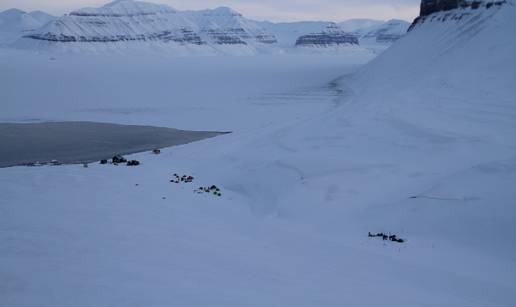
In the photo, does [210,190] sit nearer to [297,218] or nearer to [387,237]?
[297,218]

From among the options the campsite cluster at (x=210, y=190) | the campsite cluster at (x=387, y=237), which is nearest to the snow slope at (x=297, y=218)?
the campsite cluster at (x=387, y=237)

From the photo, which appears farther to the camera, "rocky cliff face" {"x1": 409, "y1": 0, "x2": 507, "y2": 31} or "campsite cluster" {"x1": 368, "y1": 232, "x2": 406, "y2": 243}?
"rocky cliff face" {"x1": 409, "y1": 0, "x2": 507, "y2": 31}

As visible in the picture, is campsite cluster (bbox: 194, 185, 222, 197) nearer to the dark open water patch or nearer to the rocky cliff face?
the dark open water patch

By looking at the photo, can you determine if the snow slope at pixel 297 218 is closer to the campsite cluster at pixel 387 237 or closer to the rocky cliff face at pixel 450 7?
the campsite cluster at pixel 387 237

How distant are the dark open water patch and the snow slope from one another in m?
2.89

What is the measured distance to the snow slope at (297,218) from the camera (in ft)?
20.7

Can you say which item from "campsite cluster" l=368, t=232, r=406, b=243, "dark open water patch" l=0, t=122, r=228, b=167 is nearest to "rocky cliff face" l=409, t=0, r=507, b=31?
"dark open water patch" l=0, t=122, r=228, b=167

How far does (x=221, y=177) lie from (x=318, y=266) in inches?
328

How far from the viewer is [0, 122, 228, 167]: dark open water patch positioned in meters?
19.9

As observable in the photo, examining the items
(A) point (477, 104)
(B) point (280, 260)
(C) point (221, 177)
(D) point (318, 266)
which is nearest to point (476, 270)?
(D) point (318, 266)

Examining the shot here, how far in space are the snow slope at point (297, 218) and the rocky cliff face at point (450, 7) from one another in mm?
22697

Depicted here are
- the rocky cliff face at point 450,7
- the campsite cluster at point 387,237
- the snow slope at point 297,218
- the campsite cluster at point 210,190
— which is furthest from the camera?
the rocky cliff face at point 450,7

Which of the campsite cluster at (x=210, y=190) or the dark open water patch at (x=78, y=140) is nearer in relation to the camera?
the campsite cluster at (x=210, y=190)

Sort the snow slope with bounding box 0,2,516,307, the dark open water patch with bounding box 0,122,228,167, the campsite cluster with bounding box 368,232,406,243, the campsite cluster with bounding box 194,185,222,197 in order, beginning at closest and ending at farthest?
the snow slope with bounding box 0,2,516,307 < the campsite cluster with bounding box 368,232,406,243 < the campsite cluster with bounding box 194,185,222,197 < the dark open water patch with bounding box 0,122,228,167
